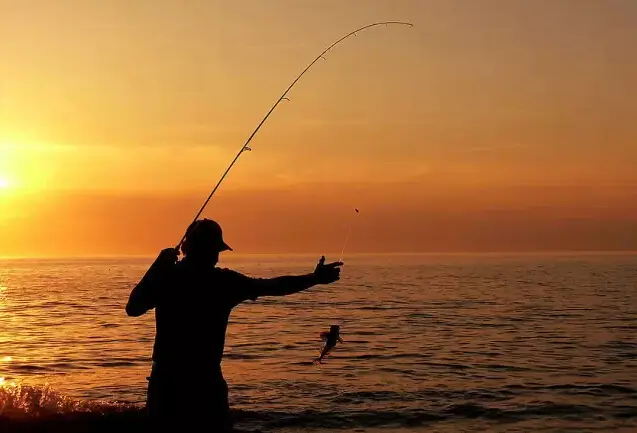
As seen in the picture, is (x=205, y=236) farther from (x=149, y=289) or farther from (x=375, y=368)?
(x=375, y=368)

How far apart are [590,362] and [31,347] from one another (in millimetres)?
14109

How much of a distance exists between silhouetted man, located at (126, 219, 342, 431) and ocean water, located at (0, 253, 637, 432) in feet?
0.32

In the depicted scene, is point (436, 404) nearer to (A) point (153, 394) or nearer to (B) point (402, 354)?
(B) point (402, 354)

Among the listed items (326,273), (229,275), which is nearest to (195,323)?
(229,275)

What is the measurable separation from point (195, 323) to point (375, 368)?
11980 mm

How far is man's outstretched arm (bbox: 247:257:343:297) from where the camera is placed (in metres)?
5.79

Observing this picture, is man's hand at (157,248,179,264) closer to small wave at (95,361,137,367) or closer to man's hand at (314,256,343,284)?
man's hand at (314,256,343,284)

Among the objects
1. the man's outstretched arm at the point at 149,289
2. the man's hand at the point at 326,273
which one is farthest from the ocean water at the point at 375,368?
the man's hand at the point at 326,273

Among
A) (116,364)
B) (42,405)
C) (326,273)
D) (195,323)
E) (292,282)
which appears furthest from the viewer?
(116,364)

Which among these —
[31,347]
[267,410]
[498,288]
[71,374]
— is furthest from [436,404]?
[498,288]

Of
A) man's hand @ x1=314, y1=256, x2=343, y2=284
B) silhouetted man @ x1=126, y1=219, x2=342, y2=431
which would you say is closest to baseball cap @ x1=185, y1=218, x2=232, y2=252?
silhouetted man @ x1=126, y1=219, x2=342, y2=431

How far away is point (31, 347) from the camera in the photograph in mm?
21219

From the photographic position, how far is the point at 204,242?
5.79 meters

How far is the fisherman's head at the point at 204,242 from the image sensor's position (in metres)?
5.78
